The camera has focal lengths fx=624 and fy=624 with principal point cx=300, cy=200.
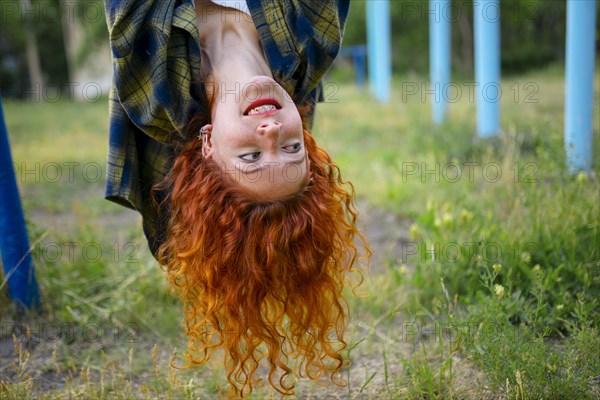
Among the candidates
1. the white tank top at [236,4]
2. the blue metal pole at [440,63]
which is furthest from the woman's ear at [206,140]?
the blue metal pole at [440,63]

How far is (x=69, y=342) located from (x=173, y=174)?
1.15 metres

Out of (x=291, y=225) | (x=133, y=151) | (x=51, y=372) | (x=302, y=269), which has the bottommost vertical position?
(x=51, y=372)

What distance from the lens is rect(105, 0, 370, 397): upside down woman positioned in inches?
76.5

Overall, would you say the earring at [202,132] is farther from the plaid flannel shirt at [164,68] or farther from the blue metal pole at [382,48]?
the blue metal pole at [382,48]

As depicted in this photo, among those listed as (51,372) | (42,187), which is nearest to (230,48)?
(51,372)

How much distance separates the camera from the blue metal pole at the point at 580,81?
361cm

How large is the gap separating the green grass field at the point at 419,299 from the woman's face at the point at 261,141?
2.05ft

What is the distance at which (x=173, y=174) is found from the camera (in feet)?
7.22

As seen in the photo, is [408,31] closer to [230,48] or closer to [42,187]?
[42,187]

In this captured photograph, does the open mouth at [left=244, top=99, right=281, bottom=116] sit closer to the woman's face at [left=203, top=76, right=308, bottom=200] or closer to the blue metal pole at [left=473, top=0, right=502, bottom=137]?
the woman's face at [left=203, top=76, right=308, bottom=200]

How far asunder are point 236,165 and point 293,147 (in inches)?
7.6

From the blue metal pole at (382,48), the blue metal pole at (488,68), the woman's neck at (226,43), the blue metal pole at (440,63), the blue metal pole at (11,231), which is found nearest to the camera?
the woman's neck at (226,43)

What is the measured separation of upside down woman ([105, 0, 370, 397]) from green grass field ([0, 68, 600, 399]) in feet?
0.87

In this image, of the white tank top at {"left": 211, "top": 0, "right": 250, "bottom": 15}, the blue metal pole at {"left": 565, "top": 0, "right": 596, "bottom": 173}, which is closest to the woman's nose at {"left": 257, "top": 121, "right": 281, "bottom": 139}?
the white tank top at {"left": 211, "top": 0, "right": 250, "bottom": 15}
